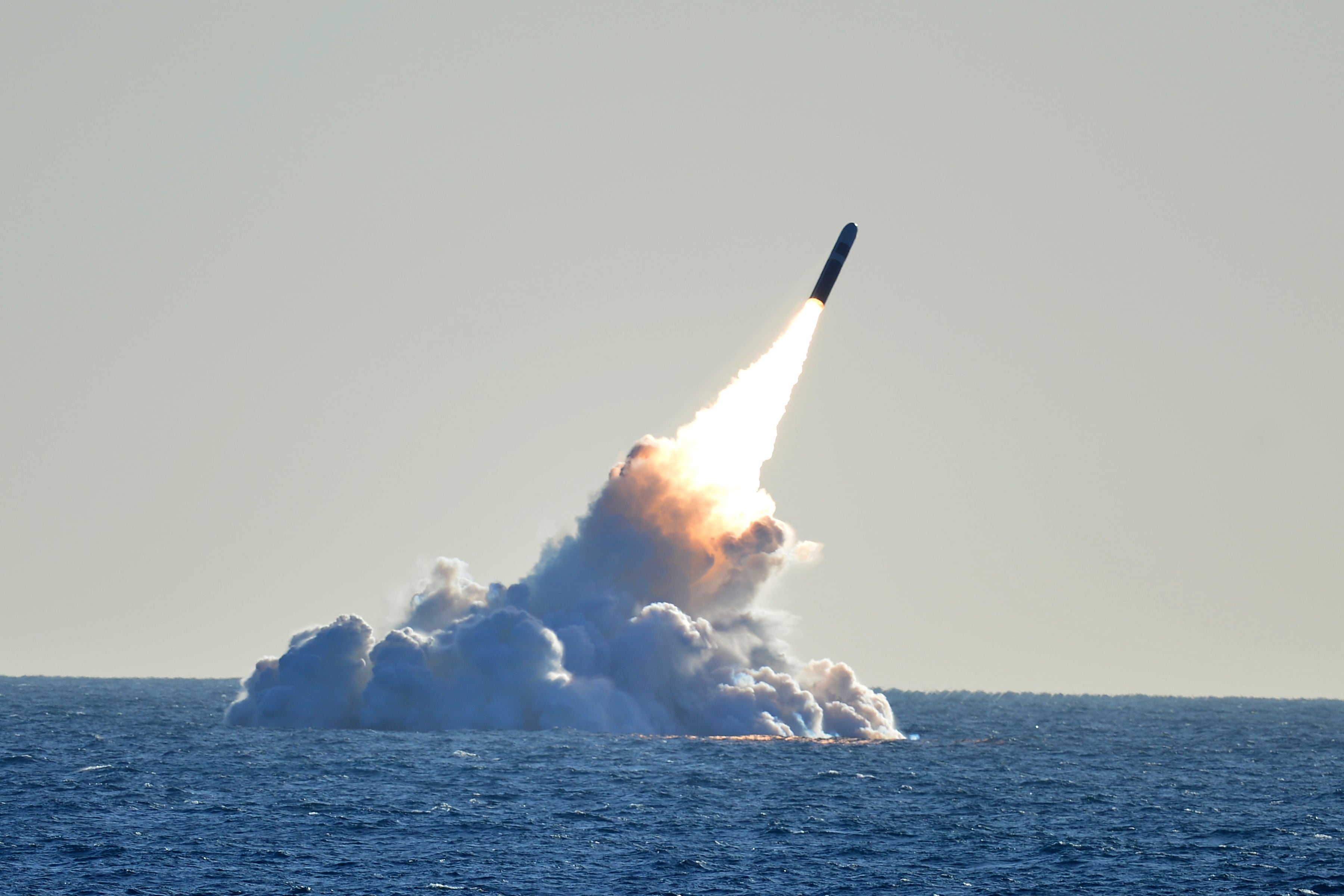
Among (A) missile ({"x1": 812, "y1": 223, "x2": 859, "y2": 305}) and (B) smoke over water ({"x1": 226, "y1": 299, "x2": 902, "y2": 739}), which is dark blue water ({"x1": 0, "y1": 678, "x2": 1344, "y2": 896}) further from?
(A) missile ({"x1": 812, "y1": 223, "x2": 859, "y2": 305})

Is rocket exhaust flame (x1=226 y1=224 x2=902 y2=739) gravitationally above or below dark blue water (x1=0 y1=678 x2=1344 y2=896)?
above

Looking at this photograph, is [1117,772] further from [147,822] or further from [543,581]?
[147,822]

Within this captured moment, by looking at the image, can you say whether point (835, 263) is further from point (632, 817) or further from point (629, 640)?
point (632, 817)

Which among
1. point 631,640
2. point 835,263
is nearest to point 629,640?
point 631,640

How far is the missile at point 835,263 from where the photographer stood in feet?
311

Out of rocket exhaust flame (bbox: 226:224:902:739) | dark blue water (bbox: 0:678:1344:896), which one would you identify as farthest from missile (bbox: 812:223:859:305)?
dark blue water (bbox: 0:678:1344:896)

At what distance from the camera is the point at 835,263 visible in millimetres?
95062

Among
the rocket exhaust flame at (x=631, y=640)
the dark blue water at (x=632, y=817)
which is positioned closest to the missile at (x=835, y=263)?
the rocket exhaust flame at (x=631, y=640)

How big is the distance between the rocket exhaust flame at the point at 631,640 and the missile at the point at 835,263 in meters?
0.18

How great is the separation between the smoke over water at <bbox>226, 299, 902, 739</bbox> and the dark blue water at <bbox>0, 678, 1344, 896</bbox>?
224 cm

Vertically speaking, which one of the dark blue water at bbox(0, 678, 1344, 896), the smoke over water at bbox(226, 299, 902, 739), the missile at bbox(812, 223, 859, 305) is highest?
the missile at bbox(812, 223, 859, 305)

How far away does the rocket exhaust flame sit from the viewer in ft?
323

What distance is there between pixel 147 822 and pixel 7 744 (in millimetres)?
43185

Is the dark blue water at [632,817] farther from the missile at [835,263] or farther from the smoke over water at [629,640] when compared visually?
the missile at [835,263]
